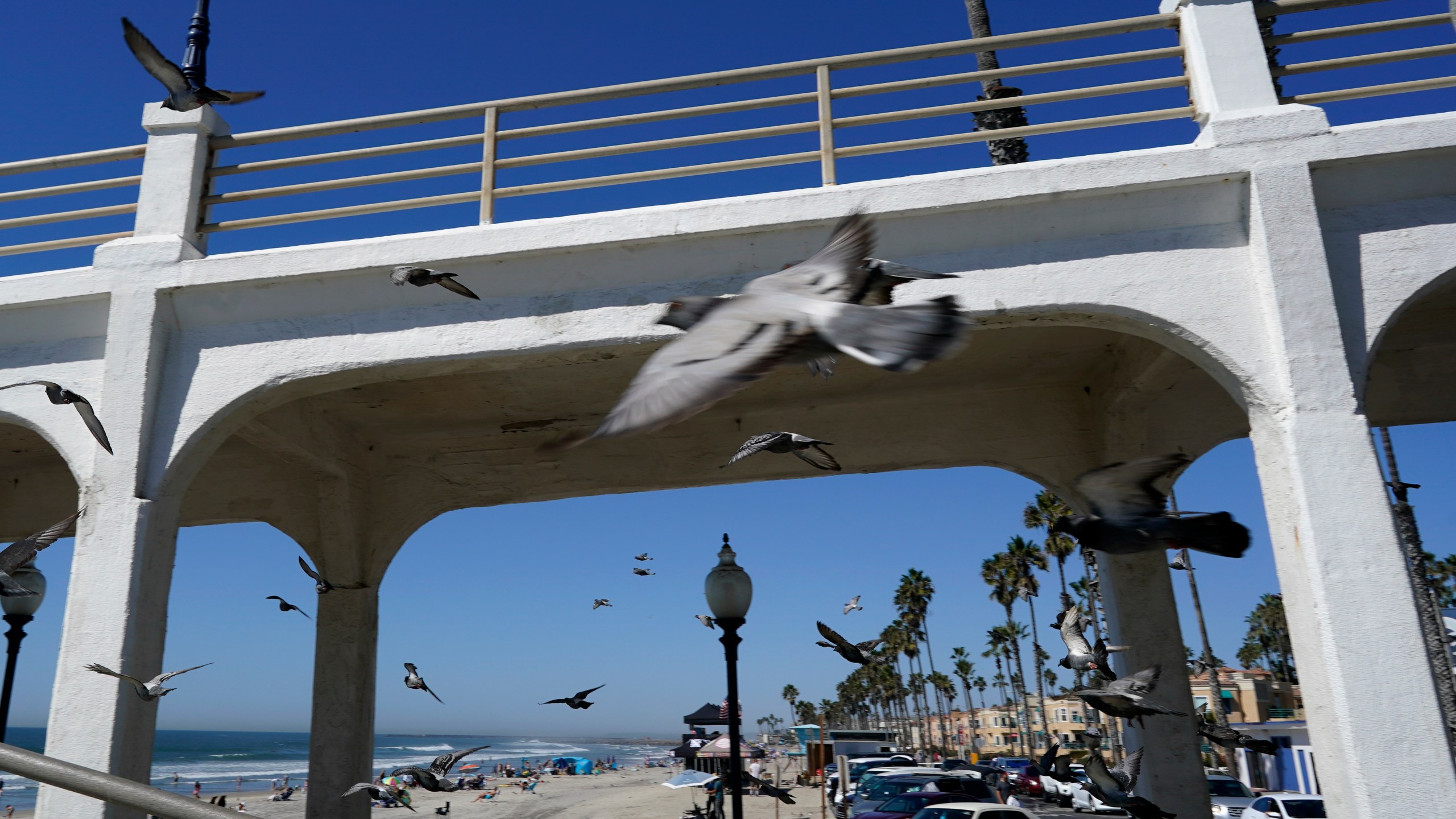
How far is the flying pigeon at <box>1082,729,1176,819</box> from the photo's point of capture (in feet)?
19.8

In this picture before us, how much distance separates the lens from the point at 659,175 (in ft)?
22.6

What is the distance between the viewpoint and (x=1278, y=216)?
5.96 m

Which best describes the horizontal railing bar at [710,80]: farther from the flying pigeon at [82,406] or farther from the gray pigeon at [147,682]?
the gray pigeon at [147,682]

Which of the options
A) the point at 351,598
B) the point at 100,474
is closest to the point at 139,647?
the point at 100,474

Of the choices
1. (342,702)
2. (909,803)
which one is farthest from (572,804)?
(342,702)

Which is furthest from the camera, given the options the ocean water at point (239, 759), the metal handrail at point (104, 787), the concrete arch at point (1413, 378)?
the ocean water at point (239, 759)

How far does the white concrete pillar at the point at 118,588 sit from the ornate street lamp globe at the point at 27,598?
321cm

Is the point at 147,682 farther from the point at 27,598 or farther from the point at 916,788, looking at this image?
the point at 916,788

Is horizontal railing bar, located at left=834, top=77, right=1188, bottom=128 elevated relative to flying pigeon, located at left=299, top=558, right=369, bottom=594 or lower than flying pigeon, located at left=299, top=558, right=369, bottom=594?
elevated

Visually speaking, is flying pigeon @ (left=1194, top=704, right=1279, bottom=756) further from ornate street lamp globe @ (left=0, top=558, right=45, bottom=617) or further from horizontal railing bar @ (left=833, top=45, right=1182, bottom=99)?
ornate street lamp globe @ (left=0, top=558, right=45, bottom=617)

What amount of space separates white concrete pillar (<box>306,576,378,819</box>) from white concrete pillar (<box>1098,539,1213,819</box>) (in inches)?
282

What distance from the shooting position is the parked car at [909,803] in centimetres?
1591

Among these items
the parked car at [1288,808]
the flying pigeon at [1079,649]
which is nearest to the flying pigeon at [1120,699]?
the flying pigeon at [1079,649]

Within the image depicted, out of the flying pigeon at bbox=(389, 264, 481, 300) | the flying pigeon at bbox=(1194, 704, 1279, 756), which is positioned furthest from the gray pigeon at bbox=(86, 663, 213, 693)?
the flying pigeon at bbox=(1194, 704, 1279, 756)
